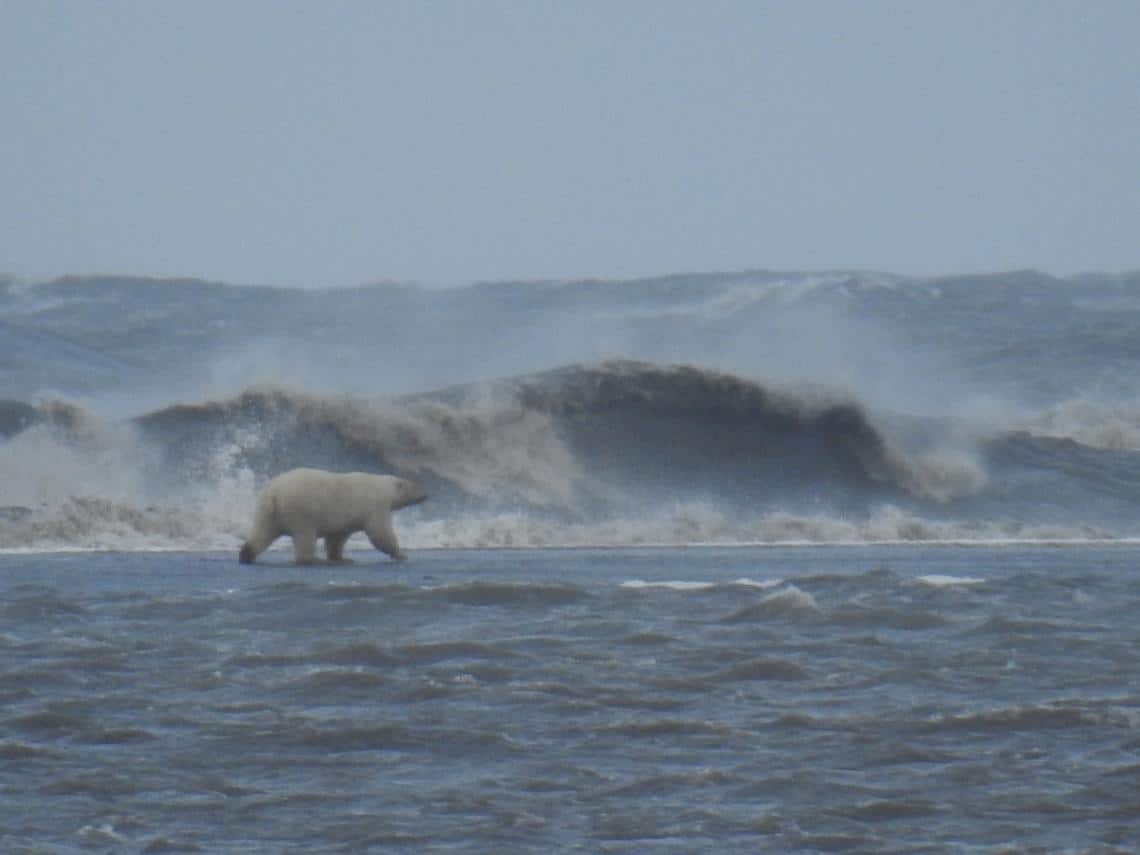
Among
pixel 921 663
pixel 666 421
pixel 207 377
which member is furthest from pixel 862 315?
pixel 921 663

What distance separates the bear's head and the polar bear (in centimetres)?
42

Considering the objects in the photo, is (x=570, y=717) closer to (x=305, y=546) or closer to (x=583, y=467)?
(x=305, y=546)

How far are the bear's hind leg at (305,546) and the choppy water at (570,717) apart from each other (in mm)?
3388

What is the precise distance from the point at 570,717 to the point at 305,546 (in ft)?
33.9

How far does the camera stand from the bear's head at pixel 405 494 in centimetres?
2226

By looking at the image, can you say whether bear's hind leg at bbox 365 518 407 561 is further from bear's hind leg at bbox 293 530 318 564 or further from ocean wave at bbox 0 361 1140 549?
ocean wave at bbox 0 361 1140 549

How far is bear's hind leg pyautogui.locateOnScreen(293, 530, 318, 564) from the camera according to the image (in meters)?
21.0

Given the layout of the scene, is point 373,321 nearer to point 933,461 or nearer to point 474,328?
point 474,328

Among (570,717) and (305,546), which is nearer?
(570,717)

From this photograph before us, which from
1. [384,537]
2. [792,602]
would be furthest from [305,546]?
[792,602]

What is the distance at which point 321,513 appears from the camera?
21.1 m

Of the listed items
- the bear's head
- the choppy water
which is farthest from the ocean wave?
the choppy water

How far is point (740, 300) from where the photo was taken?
2680 inches

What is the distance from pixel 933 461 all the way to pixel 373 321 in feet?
120
